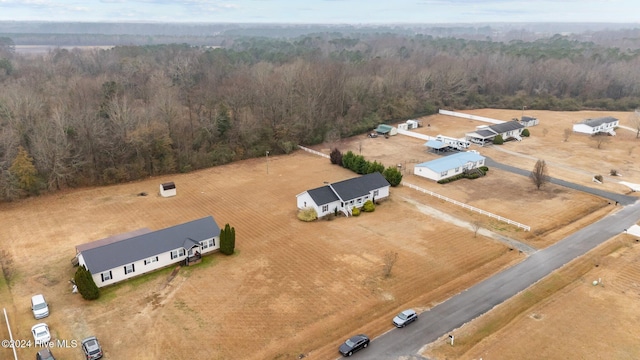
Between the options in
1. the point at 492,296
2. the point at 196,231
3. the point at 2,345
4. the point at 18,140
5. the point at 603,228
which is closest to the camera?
the point at 2,345

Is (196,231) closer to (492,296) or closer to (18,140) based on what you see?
(492,296)

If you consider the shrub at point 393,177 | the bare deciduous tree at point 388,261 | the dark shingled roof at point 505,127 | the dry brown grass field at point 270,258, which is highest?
the dark shingled roof at point 505,127

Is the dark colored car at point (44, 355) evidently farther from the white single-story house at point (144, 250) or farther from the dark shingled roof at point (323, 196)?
the dark shingled roof at point (323, 196)

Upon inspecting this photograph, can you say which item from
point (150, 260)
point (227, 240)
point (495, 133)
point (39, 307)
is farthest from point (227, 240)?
point (495, 133)

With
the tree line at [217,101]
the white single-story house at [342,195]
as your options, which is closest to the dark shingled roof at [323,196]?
the white single-story house at [342,195]

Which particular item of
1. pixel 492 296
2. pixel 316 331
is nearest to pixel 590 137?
pixel 492 296

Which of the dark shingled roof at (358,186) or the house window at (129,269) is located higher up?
the dark shingled roof at (358,186)

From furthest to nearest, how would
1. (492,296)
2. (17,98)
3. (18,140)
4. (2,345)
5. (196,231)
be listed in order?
(17,98), (18,140), (196,231), (492,296), (2,345)

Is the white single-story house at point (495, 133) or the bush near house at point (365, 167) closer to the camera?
the bush near house at point (365, 167)
